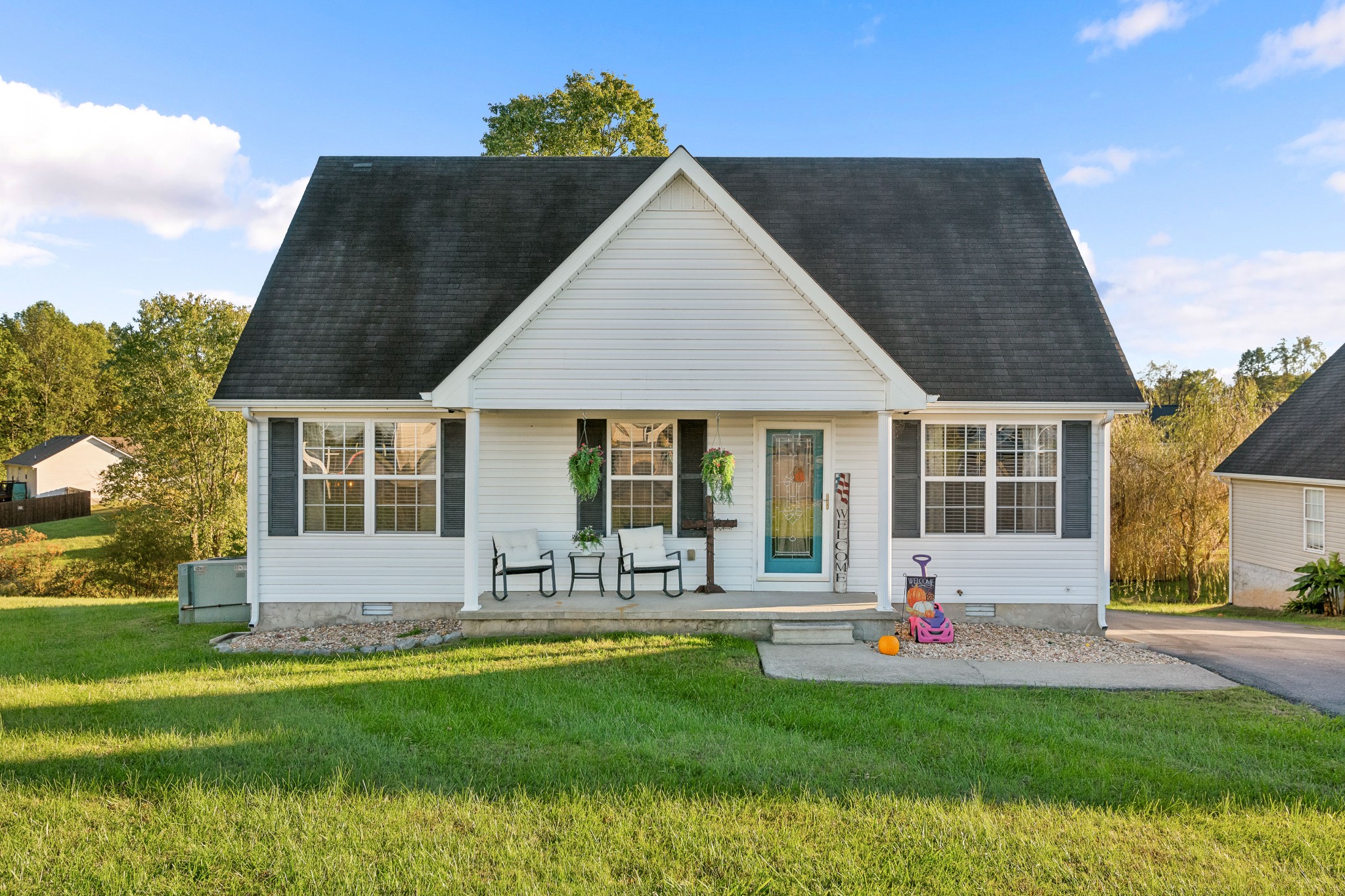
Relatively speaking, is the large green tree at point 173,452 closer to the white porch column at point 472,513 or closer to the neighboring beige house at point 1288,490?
the white porch column at point 472,513

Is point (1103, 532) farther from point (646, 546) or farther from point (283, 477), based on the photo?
point (283, 477)

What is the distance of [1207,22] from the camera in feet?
42.2

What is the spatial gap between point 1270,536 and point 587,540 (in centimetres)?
1817

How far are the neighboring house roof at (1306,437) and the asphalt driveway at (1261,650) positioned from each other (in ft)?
21.0

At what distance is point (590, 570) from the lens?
9875 millimetres

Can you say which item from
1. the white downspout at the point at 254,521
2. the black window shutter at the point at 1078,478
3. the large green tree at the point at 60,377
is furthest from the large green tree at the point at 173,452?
the large green tree at the point at 60,377

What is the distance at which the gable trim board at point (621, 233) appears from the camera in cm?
848

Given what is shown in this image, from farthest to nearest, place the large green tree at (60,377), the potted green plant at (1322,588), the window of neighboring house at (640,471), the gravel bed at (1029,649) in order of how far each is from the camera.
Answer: the large green tree at (60,377) → the potted green plant at (1322,588) → the window of neighboring house at (640,471) → the gravel bed at (1029,649)

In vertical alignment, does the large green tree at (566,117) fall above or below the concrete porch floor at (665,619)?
above

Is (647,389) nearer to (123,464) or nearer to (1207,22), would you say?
(1207,22)

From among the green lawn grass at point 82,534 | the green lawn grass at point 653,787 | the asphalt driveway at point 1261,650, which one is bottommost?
the green lawn grass at point 82,534

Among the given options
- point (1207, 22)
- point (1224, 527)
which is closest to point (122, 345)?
point (1207, 22)

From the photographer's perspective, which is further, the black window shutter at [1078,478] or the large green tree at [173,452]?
the large green tree at [173,452]

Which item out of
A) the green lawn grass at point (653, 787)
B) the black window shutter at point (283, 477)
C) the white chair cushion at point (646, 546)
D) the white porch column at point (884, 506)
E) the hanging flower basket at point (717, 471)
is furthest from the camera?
the black window shutter at point (283, 477)
